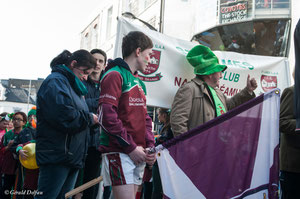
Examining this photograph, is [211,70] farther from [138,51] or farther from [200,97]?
[138,51]

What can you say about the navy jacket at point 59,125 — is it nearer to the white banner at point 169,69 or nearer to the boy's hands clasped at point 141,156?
the boy's hands clasped at point 141,156

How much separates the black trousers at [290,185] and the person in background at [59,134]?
198cm

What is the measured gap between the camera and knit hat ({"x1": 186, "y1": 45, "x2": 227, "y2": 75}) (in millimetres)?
3512

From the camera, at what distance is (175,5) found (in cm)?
2036

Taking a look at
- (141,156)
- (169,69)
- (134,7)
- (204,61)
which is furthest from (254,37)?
(141,156)

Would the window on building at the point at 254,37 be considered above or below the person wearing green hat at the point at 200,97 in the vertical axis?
above

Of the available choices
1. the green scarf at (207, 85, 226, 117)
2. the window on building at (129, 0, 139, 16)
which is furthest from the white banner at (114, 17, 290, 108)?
the window on building at (129, 0, 139, 16)

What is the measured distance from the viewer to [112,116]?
2436 millimetres

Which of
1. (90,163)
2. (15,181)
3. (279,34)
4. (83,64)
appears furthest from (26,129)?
(279,34)

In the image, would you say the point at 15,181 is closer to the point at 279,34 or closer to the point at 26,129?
the point at 26,129

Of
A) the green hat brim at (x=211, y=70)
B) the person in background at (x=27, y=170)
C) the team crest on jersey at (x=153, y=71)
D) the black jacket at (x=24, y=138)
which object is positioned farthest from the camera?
the black jacket at (x=24, y=138)

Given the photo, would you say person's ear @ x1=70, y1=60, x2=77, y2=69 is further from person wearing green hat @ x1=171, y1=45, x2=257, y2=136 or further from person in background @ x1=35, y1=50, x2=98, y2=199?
person wearing green hat @ x1=171, y1=45, x2=257, y2=136

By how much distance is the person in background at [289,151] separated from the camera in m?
3.19

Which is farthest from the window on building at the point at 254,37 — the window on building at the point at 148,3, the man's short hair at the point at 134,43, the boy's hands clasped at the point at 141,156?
the boy's hands clasped at the point at 141,156
